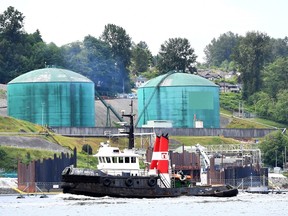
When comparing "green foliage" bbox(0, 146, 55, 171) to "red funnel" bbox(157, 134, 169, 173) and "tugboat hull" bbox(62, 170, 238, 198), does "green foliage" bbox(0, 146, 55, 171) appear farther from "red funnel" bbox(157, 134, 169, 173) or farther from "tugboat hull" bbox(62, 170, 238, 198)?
"tugboat hull" bbox(62, 170, 238, 198)

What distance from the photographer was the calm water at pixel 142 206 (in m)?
117

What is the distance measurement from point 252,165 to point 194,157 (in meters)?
8.89

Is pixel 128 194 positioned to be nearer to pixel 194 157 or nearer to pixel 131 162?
pixel 131 162

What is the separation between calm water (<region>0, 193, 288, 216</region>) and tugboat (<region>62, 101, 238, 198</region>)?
1.14 metres

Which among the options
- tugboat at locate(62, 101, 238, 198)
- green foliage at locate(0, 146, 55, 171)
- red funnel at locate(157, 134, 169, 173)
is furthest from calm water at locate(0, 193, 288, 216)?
green foliage at locate(0, 146, 55, 171)

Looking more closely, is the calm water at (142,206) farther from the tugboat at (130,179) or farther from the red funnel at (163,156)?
the red funnel at (163,156)

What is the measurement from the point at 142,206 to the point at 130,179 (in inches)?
344

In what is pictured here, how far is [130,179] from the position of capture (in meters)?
134

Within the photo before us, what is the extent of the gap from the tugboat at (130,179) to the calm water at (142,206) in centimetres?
114

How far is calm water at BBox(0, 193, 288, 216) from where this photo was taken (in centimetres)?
11744

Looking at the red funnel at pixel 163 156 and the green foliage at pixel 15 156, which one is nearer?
the red funnel at pixel 163 156

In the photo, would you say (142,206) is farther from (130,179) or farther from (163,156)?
(163,156)

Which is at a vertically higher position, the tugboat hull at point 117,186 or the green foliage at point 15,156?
the green foliage at point 15,156

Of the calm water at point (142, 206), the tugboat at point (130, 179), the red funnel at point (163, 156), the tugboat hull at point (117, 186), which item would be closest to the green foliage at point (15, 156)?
the calm water at point (142, 206)
